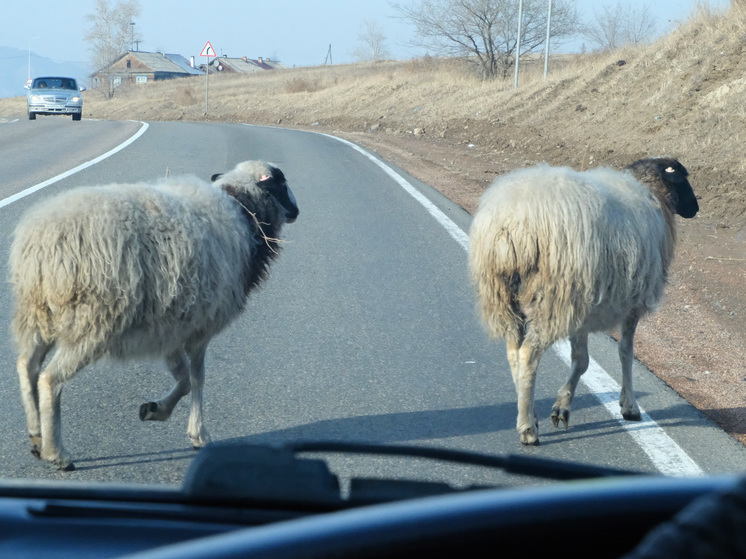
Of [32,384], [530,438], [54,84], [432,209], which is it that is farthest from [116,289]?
[54,84]

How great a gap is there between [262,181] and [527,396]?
216 cm

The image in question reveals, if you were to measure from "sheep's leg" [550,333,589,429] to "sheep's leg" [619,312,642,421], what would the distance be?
0.25 meters

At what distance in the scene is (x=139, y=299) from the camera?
379 cm

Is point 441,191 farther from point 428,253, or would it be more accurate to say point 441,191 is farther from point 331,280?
point 331,280

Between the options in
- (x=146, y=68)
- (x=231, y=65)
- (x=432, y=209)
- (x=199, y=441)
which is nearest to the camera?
(x=199, y=441)

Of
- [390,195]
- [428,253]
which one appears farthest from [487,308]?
[390,195]

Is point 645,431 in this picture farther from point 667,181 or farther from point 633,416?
point 667,181

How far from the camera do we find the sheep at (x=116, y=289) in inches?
146

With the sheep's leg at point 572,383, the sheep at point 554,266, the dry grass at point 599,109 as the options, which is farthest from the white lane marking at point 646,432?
the dry grass at point 599,109

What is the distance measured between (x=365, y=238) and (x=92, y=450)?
18.9 ft

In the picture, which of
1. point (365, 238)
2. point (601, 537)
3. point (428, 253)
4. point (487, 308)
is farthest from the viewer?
point (365, 238)

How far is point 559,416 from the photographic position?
4.56 m

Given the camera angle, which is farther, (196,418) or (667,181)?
(667,181)

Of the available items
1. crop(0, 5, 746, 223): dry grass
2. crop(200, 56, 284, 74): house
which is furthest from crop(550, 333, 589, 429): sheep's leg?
crop(200, 56, 284, 74): house
